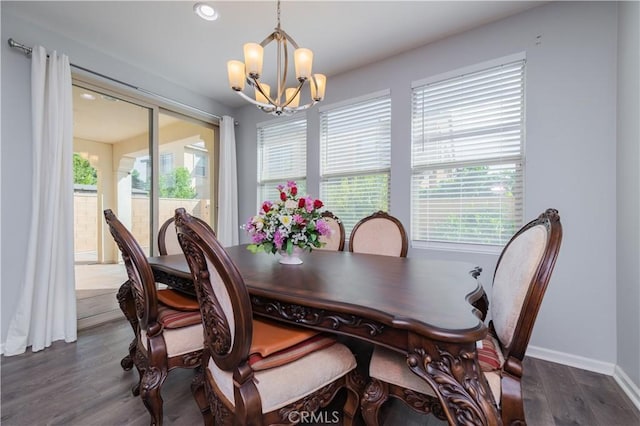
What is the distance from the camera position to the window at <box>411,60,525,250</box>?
2.29 metres

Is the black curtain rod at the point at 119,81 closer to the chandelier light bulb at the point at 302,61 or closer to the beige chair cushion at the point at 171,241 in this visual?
the beige chair cushion at the point at 171,241

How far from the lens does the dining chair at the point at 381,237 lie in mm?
2266

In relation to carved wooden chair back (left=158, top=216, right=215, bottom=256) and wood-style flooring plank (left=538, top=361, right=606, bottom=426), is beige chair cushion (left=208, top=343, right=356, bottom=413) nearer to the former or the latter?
wood-style flooring plank (left=538, top=361, right=606, bottom=426)

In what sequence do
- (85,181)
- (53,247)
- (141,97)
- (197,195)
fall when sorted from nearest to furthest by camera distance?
(53,247) → (85,181) → (141,97) → (197,195)

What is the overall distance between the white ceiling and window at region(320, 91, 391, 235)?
54cm

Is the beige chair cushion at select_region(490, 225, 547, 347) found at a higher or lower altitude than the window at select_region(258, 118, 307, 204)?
lower

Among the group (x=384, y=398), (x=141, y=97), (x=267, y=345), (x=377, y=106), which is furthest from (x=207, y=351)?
(x=141, y=97)

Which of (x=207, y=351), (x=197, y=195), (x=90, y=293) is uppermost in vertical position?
(x=197, y=195)

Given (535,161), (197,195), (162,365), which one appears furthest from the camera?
(197,195)

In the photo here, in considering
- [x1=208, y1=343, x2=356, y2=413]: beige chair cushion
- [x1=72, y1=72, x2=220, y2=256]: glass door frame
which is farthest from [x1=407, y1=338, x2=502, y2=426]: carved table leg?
[x1=72, y1=72, x2=220, y2=256]: glass door frame

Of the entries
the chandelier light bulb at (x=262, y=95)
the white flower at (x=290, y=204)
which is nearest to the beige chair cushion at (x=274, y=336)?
the white flower at (x=290, y=204)

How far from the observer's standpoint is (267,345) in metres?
1.05

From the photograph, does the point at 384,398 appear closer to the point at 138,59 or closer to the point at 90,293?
the point at 90,293

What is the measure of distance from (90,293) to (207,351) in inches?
111
